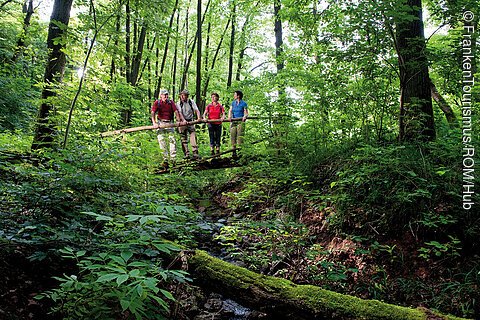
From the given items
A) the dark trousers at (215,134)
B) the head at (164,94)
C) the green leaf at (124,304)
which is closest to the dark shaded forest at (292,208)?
the green leaf at (124,304)

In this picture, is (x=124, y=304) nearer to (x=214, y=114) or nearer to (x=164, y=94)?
(x=164, y=94)

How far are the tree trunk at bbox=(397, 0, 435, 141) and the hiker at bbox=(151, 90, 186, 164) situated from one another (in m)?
5.90

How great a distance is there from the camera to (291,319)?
2838mm

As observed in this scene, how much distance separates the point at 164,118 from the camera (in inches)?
352

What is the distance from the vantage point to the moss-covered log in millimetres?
2615

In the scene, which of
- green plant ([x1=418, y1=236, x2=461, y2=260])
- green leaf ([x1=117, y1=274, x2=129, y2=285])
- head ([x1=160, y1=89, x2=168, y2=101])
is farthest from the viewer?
head ([x1=160, y1=89, x2=168, y2=101])

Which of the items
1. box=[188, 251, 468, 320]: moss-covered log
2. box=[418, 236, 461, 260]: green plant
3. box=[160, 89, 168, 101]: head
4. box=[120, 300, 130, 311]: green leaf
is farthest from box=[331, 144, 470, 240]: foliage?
box=[160, 89, 168, 101]: head

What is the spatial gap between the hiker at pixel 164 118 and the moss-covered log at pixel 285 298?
595 cm

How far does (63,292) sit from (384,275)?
355cm

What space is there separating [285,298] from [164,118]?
23.4 feet

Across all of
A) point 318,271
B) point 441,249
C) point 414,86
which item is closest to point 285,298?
point 318,271

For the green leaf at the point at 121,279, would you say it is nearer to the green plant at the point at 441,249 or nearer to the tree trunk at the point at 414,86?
the green plant at the point at 441,249

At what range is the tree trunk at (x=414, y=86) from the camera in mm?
5141

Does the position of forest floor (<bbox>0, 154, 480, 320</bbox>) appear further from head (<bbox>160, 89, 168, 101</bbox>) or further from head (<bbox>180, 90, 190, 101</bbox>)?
head (<bbox>180, 90, 190, 101</bbox>)
